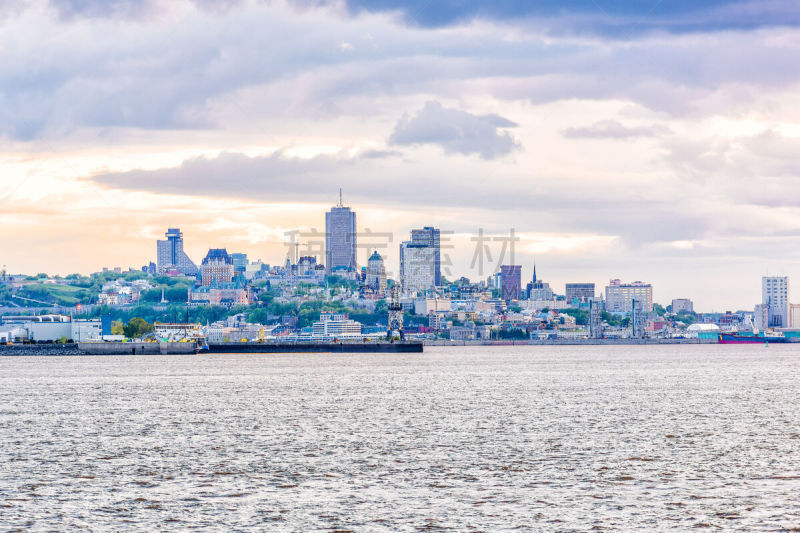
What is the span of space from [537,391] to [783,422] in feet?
110

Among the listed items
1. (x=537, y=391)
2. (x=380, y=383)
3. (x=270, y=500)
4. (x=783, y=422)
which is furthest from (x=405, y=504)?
(x=380, y=383)

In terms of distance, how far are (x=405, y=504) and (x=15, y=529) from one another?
1126 centimetres

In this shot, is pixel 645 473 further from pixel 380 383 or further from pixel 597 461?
pixel 380 383

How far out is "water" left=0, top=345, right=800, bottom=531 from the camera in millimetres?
33594

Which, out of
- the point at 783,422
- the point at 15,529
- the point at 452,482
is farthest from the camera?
the point at 783,422

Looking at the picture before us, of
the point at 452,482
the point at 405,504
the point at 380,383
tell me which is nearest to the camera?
the point at 405,504

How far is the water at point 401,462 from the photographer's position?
110 ft

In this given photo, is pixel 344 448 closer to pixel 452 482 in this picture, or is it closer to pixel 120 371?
pixel 452 482

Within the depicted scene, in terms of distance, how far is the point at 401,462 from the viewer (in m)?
45.3

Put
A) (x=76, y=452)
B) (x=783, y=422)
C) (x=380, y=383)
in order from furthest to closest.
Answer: (x=380, y=383)
(x=783, y=422)
(x=76, y=452)

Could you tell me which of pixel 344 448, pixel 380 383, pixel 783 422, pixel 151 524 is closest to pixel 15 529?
pixel 151 524

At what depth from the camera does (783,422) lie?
Result: 205 feet

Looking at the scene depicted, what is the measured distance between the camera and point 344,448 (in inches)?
1976

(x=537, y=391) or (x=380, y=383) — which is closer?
(x=537, y=391)
